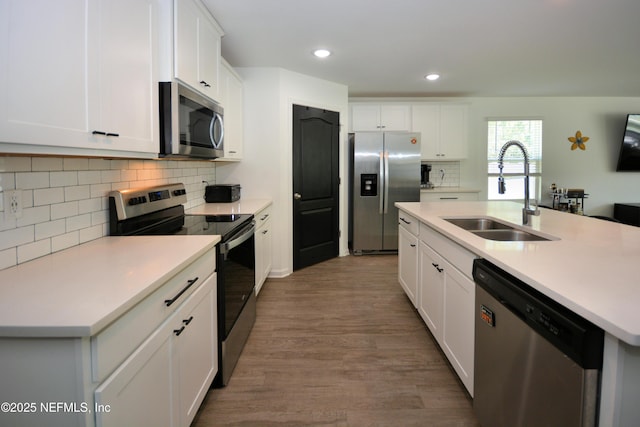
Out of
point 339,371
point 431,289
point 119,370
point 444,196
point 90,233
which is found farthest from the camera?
point 444,196

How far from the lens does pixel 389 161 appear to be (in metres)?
5.21

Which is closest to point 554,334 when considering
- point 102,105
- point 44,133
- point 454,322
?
point 454,322

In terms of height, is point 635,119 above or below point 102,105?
above

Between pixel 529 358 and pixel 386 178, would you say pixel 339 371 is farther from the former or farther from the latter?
pixel 386 178

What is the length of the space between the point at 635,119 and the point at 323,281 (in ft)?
18.3

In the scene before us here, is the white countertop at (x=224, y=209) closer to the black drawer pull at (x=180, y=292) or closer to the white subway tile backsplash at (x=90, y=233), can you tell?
the white subway tile backsplash at (x=90, y=233)

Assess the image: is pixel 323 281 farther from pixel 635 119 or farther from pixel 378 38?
pixel 635 119

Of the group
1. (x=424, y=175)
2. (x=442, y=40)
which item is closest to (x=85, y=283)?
(x=442, y=40)

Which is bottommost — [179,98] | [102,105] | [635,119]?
[102,105]

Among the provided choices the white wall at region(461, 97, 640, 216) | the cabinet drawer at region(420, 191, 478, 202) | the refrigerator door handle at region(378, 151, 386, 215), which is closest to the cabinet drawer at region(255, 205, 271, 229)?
the refrigerator door handle at region(378, 151, 386, 215)

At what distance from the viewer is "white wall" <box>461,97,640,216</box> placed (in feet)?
19.6

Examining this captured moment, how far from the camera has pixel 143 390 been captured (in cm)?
114

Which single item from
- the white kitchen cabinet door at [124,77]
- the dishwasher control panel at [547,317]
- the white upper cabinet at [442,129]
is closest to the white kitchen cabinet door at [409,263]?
the dishwasher control panel at [547,317]

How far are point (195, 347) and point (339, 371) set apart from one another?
0.98m
